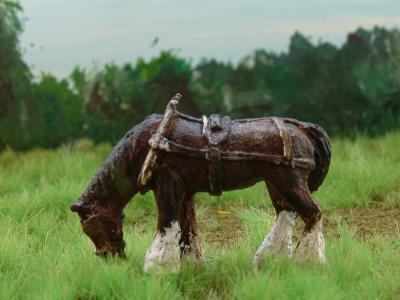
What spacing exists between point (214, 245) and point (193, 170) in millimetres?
1480

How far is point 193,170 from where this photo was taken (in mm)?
3770

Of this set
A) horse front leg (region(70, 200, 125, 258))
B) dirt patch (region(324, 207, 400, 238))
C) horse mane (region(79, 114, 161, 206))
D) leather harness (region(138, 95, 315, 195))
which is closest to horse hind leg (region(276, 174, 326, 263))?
leather harness (region(138, 95, 315, 195))

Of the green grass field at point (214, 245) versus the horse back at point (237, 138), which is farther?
the horse back at point (237, 138)

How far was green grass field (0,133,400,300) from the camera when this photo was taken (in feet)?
11.9

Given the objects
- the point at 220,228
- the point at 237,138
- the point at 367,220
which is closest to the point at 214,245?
the point at 220,228

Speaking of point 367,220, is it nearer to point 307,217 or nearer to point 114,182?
point 307,217

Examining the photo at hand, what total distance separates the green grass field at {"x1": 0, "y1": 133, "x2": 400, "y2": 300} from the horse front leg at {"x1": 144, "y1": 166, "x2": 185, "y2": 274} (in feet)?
0.27

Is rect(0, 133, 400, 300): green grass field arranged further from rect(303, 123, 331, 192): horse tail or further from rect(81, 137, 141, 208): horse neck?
rect(303, 123, 331, 192): horse tail

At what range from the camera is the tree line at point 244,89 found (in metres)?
9.27

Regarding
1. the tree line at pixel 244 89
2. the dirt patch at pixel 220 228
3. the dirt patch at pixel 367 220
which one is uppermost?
the tree line at pixel 244 89

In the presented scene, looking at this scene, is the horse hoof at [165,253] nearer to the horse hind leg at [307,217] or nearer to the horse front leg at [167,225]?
the horse front leg at [167,225]

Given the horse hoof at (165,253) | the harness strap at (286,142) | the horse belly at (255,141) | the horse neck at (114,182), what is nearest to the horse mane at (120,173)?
the horse neck at (114,182)

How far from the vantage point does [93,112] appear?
9.53 meters

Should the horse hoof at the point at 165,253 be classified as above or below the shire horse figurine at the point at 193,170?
below
